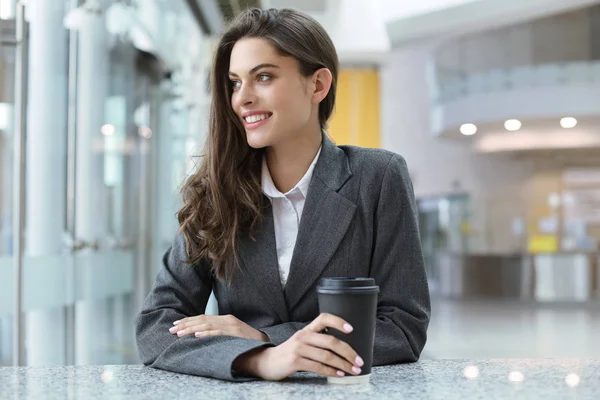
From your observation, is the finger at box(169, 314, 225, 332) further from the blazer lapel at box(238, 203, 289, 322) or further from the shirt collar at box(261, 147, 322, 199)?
the shirt collar at box(261, 147, 322, 199)

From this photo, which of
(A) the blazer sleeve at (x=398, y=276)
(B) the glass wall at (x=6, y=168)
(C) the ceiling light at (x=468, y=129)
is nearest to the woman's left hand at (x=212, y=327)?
(A) the blazer sleeve at (x=398, y=276)

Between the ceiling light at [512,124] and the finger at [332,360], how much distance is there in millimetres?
16213

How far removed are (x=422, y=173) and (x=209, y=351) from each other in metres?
23.2

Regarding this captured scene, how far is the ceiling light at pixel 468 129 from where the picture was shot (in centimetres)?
1766

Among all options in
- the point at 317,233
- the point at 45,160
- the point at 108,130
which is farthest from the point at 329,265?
the point at 108,130

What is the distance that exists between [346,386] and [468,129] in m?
17.2

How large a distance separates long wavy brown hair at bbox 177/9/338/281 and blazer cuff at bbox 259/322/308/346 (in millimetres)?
155

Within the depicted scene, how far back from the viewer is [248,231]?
1807 millimetres

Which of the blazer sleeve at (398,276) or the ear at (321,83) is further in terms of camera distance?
the ear at (321,83)

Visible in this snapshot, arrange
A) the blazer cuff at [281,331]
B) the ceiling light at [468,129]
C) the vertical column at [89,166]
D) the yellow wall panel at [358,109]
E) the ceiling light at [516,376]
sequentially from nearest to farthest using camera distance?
the ceiling light at [516,376] < the blazer cuff at [281,331] < the vertical column at [89,166] < the yellow wall panel at [358,109] < the ceiling light at [468,129]

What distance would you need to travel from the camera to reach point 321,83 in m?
1.87

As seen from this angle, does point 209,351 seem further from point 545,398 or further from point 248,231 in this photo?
point 545,398

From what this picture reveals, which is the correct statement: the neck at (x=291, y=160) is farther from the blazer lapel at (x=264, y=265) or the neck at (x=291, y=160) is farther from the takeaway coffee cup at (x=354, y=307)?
the takeaway coffee cup at (x=354, y=307)

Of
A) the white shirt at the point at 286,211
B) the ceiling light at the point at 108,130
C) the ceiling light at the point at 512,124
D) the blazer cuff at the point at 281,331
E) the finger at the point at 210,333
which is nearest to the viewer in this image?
the finger at the point at 210,333
